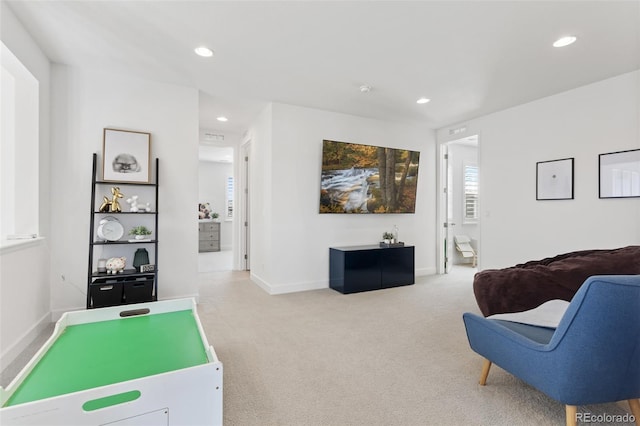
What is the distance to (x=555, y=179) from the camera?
4.07 metres

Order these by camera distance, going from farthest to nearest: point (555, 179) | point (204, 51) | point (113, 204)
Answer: point (555, 179) → point (113, 204) → point (204, 51)

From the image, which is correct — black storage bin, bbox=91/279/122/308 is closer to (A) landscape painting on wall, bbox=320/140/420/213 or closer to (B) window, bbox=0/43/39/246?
(B) window, bbox=0/43/39/246

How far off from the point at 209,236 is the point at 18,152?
21.3 feet

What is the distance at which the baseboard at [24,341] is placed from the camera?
233 centimetres

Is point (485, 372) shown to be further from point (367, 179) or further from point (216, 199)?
point (216, 199)

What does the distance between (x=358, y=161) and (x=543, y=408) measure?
3811 mm

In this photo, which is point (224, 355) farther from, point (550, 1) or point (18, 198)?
point (550, 1)

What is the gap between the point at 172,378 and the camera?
1.11 m

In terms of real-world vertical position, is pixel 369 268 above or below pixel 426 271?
above

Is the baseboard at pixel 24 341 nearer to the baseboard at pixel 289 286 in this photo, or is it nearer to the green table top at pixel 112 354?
the green table top at pixel 112 354

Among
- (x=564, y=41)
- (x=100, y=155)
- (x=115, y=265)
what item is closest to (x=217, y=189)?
(x=100, y=155)

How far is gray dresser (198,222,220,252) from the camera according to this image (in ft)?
29.9

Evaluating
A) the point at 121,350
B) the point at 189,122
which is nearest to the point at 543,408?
the point at 121,350

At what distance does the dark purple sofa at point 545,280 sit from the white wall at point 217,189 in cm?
856
